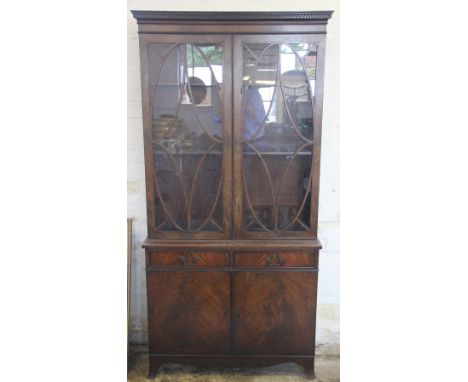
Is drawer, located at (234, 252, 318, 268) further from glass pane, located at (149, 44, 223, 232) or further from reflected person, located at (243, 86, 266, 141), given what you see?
reflected person, located at (243, 86, 266, 141)

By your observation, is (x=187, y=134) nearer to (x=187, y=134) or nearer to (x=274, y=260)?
(x=187, y=134)

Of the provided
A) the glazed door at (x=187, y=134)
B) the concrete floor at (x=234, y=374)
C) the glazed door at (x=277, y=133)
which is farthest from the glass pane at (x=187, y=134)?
the concrete floor at (x=234, y=374)

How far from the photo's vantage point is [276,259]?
1750 mm

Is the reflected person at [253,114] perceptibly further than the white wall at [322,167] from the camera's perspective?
No

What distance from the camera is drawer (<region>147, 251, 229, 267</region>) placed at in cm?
175

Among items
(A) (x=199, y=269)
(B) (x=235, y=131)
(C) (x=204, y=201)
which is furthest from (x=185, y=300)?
(B) (x=235, y=131)

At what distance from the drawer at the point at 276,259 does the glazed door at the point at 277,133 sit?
3.8 inches

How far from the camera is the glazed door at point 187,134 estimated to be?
1.68m

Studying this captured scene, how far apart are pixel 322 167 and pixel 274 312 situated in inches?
33.5

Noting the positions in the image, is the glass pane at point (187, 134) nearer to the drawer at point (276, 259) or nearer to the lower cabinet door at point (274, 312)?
the drawer at point (276, 259)

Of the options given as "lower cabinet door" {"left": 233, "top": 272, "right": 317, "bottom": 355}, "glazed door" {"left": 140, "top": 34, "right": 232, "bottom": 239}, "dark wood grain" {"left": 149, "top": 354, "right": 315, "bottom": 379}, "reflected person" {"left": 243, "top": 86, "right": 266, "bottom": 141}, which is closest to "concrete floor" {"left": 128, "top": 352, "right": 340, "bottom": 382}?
"dark wood grain" {"left": 149, "top": 354, "right": 315, "bottom": 379}
